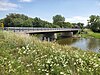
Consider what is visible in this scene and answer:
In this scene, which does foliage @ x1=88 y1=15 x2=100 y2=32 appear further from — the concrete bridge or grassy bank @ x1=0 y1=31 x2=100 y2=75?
grassy bank @ x1=0 y1=31 x2=100 y2=75

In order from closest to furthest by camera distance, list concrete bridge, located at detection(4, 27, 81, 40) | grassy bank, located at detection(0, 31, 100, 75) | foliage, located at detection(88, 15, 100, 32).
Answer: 1. grassy bank, located at detection(0, 31, 100, 75)
2. concrete bridge, located at detection(4, 27, 81, 40)
3. foliage, located at detection(88, 15, 100, 32)

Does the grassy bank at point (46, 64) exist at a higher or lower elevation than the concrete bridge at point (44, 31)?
higher

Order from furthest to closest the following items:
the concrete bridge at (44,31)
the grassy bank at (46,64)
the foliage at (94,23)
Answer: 1. the foliage at (94,23)
2. the concrete bridge at (44,31)
3. the grassy bank at (46,64)

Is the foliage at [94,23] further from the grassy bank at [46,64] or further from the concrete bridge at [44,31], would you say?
the grassy bank at [46,64]

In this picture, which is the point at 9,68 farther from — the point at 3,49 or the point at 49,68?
the point at 3,49

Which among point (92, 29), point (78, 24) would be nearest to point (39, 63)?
point (92, 29)

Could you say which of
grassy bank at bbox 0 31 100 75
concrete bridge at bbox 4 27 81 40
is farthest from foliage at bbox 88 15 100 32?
grassy bank at bbox 0 31 100 75

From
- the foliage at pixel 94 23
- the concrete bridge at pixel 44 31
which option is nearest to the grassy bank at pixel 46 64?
the concrete bridge at pixel 44 31

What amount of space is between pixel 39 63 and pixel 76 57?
5.01 ft

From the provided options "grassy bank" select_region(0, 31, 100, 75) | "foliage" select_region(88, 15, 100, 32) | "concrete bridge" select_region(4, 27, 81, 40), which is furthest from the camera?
"foliage" select_region(88, 15, 100, 32)

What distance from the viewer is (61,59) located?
723 centimetres

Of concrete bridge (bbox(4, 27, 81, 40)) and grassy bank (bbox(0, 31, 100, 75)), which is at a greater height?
grassy bank (bbox(0, 31, 100, 75))

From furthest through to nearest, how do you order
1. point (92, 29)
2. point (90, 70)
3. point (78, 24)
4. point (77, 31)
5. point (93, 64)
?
point (78, 24)
point (92, 29)
point (77, 31)
point (93, 64)
point (90, 70)

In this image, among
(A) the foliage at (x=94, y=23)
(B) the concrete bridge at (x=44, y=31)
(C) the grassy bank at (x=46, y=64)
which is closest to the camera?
(C) the grassy bank at (x=46, y=64)
